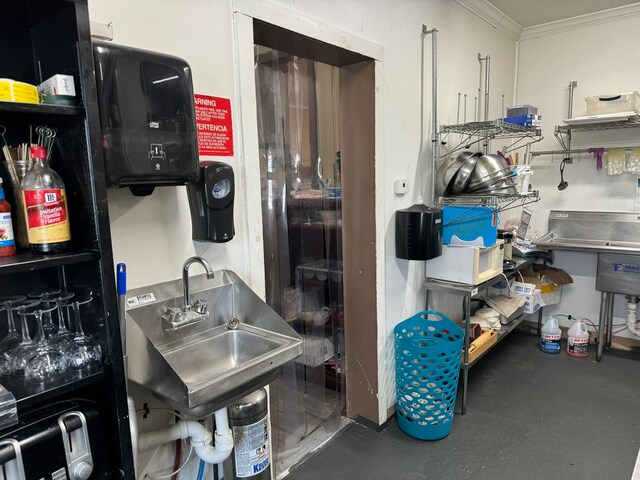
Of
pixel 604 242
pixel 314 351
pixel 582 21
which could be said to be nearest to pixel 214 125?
pixel 314 351

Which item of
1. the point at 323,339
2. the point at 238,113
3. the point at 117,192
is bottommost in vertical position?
the point at 323,339

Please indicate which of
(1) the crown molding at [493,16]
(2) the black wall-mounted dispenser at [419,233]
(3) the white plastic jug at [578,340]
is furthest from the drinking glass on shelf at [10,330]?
(3) the white plastic jug at [578,340]

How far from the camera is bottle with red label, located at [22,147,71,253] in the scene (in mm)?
916

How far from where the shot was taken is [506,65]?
3555 mm

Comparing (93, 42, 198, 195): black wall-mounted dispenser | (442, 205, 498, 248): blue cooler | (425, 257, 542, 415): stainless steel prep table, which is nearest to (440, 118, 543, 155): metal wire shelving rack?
(442, 205, 498, 248): blue cooler

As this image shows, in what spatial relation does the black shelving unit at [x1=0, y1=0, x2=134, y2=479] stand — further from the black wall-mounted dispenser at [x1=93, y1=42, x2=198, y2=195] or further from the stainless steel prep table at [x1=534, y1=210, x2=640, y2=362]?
the stainless steel prep table at [x1=534, y1=210, x2=640, y2=362]

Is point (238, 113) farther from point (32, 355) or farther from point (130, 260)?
point (32, 355)

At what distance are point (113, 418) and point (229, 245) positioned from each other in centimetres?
70

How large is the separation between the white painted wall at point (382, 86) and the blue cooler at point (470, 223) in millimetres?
241

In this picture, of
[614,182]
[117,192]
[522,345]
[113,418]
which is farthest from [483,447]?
[614,182]

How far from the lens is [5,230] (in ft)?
3.03

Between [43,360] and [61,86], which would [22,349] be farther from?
[61,86]

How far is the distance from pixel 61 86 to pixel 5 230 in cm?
33

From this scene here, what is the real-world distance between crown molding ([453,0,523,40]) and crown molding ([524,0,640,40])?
11 centimetres
